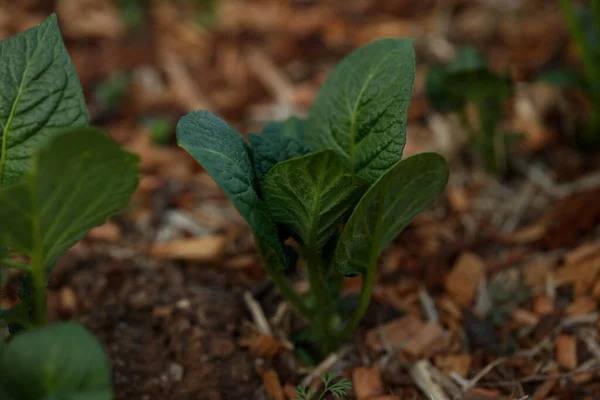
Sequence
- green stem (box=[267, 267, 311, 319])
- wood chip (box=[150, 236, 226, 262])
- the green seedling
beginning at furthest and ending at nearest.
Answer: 1. the green seedling
2. wood chip (box=[150, 236, 226, 262])
3. green stem (box=[267, 267, 311, 319])

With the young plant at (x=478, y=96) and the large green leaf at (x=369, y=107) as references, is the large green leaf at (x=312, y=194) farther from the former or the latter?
the young plant at (x=478, y=96)

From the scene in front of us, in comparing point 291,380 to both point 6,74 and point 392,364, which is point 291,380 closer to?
point 392,364

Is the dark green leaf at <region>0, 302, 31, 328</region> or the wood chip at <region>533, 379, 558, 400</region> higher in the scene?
the dark green leaf at <region>0, 302, 31, 328</region>

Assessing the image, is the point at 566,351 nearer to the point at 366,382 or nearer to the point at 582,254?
the point at 582,254

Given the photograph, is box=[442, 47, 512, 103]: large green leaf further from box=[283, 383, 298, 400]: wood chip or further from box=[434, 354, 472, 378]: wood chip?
box=[283, 383, 298, 400]: wood chip

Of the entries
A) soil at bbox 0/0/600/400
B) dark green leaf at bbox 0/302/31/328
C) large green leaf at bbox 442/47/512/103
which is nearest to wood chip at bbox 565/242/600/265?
soil at bbox 0/0/600/400
